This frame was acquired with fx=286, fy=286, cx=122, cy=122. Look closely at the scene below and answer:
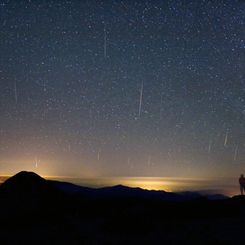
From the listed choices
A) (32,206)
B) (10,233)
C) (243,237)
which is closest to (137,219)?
(243,237)

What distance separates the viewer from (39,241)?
10.3 m

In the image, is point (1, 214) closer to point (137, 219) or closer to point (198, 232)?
point (137, 219)

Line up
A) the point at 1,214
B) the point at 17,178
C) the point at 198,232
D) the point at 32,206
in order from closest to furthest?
the point at 198,232 < the point at 1,214 < the point at 32,206 < the point at 17,178

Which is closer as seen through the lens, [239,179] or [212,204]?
[212,204]

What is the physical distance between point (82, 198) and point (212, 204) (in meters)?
8.48

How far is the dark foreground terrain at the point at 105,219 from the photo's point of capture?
10.8m

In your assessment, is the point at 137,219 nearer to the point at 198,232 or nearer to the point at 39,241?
the point at 198,232

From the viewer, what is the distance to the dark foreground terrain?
1080 cm

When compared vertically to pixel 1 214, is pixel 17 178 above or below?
above

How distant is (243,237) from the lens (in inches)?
428

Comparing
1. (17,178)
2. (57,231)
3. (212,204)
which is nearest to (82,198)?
(17,178)

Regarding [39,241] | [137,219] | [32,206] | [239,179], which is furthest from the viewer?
[239,179]

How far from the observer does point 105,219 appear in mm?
14234

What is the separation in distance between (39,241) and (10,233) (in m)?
2.25
